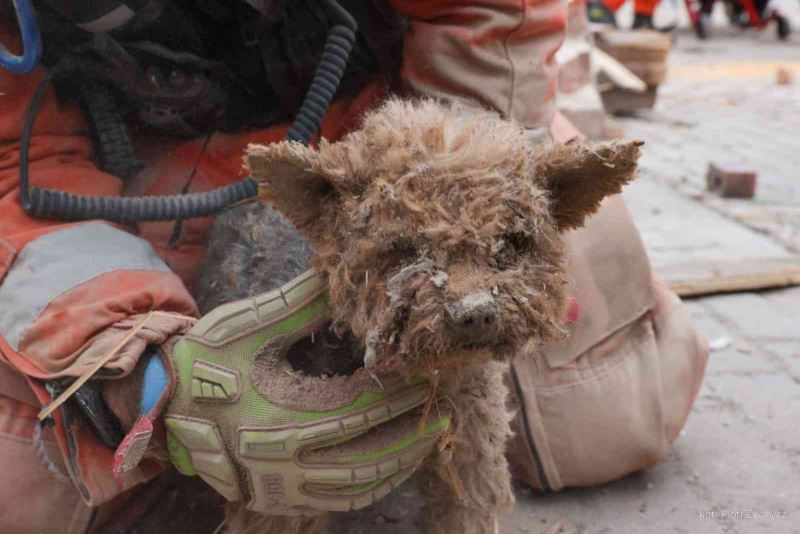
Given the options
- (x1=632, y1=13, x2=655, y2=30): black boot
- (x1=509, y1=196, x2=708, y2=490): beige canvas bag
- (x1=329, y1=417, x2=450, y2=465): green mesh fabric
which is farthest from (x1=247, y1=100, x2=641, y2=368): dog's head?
(x1=632, y1=13, x2=655, y2=30): black boot

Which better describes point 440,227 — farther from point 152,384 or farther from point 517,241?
point 152,384

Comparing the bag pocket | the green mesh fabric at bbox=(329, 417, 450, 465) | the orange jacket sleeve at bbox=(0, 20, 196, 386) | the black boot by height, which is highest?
the orange jacket sleeve at bbox=(0, 20, 196, 386)

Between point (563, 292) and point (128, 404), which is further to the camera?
point (128, 404)

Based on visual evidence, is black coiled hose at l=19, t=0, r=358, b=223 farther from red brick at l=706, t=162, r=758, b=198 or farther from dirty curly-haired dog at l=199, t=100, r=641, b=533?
red brick at l=706, t=162, r=758, b=198

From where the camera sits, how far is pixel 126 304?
1.61m

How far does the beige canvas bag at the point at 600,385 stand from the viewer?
79.8 inches

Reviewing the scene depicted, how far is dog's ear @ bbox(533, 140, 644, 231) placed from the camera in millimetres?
1337

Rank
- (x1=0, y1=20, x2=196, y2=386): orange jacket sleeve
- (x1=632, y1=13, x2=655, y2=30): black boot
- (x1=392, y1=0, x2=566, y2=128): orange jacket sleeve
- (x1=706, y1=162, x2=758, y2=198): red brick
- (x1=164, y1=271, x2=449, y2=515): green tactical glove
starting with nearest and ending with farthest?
1. (x1=164, y1=271, x2=449, y2=515): green tactical glove
2. (x1=0, y1=20, x2=196, y2=386): orange jacket sleeve
3. (x1=392, y1=0, x2=566, y2=128): orange jacket sleeve
4. (x1=706, y1=162, x2=758, y2=198): red brick
5. (x1=632, y1=13, x2=655, y2=30): black boot

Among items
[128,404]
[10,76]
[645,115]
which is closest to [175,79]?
[10,76]

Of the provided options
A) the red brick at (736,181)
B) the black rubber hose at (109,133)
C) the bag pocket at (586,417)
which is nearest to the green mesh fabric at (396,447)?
the bag pocket at (586,417)

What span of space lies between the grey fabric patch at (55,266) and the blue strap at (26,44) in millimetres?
323

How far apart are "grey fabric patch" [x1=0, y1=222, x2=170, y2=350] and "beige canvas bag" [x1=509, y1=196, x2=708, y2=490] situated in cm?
88

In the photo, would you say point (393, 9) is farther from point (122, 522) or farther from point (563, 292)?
point (122, 522)

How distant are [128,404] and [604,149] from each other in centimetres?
92
